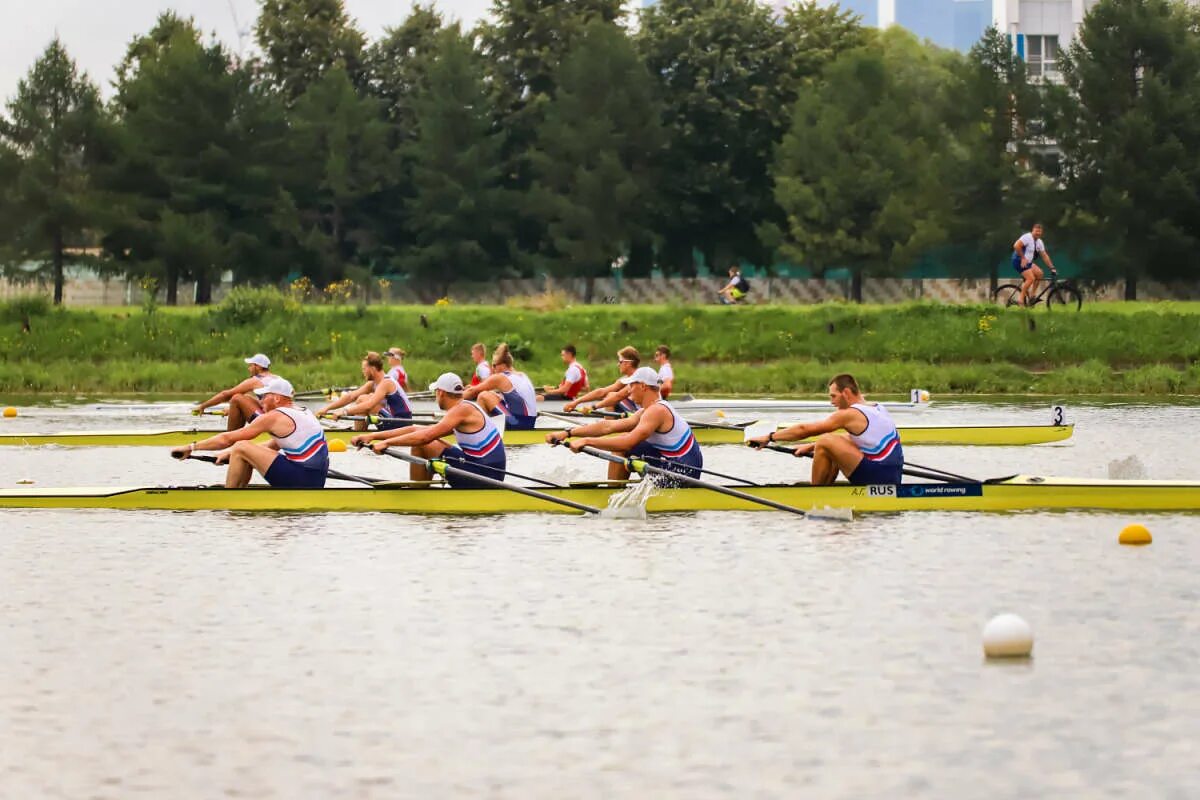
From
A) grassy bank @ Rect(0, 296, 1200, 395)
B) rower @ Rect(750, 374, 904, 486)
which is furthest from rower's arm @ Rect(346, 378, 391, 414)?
grassy bank @ Rect(0, 296, 1200, 395)

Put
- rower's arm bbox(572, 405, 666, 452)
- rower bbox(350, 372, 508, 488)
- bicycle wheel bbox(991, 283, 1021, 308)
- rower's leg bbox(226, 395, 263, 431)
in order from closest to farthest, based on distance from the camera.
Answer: rower's arm bbox(572, 405, 666, 452) < rower bbox(350, 372, 508, 488) < rower's leg bbox(226, 395, 263, 431) < bicycle wheel bbox(991, 283, 1021, 308)

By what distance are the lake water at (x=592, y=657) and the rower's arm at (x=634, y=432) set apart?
808 millimetres

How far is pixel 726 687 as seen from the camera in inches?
440

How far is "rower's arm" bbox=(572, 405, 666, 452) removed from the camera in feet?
62.7

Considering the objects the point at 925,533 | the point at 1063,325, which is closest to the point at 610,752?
the point at 925,533

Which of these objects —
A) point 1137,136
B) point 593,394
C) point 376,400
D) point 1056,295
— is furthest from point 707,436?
point 1137,136

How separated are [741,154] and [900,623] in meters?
55.0

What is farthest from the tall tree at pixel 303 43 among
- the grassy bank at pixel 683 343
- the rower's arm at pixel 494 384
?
the rower's arm at pixel 494 384

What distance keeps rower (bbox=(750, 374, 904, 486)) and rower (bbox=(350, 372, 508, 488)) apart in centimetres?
276

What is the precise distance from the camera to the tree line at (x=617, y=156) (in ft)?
191

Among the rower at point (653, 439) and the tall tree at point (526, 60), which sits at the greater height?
the tall tree at point (526, 60)

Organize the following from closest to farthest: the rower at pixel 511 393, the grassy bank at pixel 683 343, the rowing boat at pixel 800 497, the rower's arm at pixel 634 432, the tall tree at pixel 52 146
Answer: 1. the rowing boat at pixel 800 497
2. the rower's arm at pixel 634 432
3. the rower at pixel 511 393
4. the grassy bank at pixel 683 343
5. the tall tree at pixel 52 146

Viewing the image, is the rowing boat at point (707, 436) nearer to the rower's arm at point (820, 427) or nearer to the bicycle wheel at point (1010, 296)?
the rower's arm at point (820, 427)

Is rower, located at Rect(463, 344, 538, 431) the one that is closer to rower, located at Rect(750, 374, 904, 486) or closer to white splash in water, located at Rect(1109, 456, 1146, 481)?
rower, located at Rect(750, 374, 904, 486)
